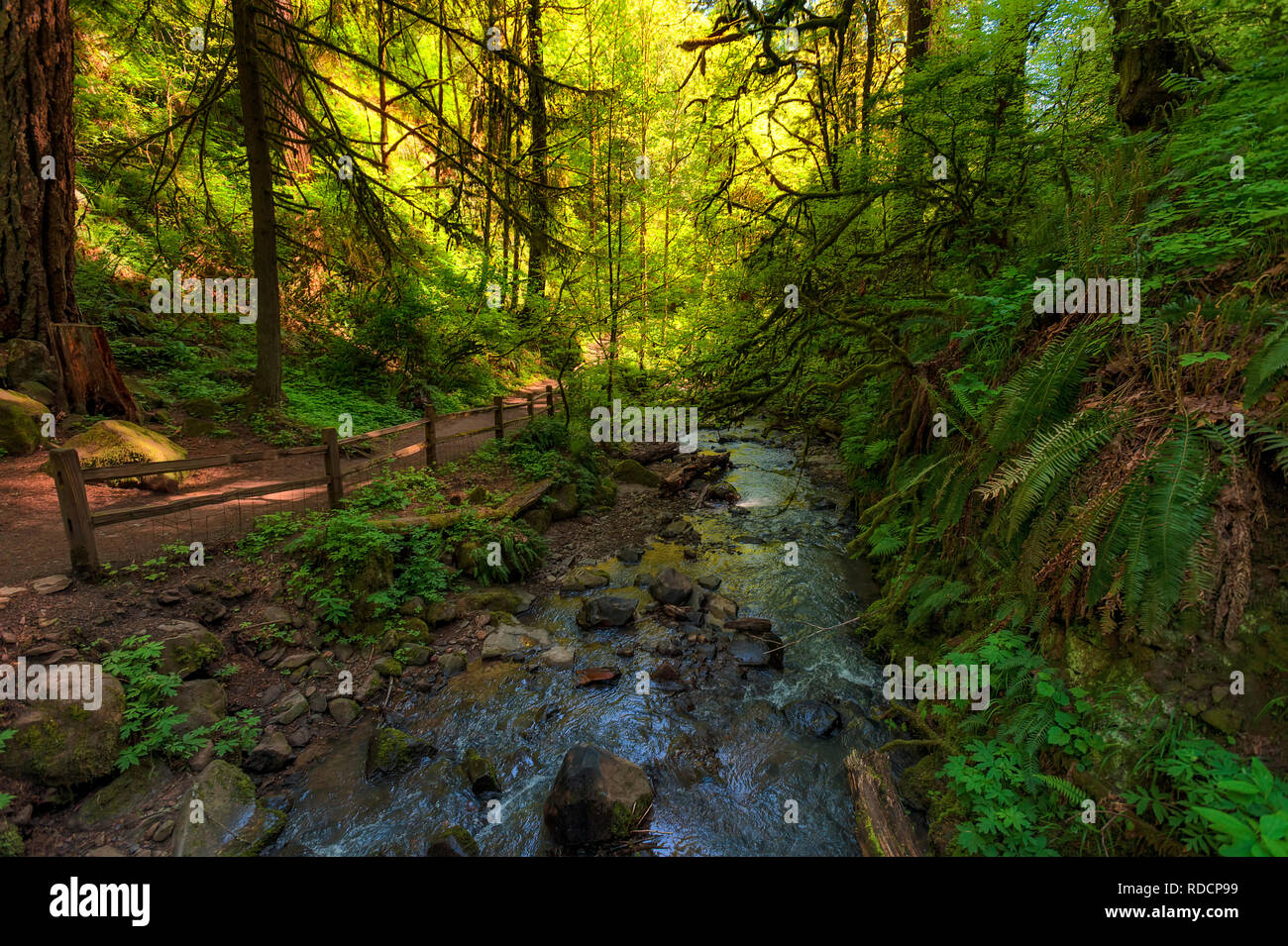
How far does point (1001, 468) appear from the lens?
3.37m

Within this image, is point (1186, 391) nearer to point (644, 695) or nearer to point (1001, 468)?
point (1001, 468)

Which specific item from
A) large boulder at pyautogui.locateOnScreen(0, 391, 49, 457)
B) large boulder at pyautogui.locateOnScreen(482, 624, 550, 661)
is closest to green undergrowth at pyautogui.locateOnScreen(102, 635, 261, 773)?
large boulder at pyautogui.locateOnScreen(482, 624, 550, 661)

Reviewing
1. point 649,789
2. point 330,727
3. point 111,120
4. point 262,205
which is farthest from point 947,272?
point 111,120

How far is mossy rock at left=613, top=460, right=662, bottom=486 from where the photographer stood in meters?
11.4

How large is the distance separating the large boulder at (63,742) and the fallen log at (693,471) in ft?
28.1

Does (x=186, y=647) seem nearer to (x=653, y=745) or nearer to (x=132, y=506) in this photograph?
(x=132, y=506)

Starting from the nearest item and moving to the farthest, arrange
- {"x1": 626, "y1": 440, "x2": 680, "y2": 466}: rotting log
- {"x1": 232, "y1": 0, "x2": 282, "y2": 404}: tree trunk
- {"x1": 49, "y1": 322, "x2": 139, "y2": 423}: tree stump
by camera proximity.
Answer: {"x1": 232, "y1": 0, "x2": 282, "y2": 404}: tree trunk → {"x1": 49, "y1": 322, "x2": 139, "y2": 423}: tree stump → {"x1": 626, "y1": 440, "x2": 680, "y2": 466}: rotting log

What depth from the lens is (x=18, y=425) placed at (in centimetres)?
659

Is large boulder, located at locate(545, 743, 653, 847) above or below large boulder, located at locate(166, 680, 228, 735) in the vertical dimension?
below

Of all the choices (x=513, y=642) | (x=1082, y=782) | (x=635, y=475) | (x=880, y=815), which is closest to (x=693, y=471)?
(x=635, y=475)

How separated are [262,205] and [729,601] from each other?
9.47 meters

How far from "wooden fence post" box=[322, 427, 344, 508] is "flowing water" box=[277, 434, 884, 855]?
2896mm

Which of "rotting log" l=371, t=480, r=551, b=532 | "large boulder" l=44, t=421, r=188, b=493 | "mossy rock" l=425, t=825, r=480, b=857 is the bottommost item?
"mossy rock" l=425, t=825, r=480, b=857

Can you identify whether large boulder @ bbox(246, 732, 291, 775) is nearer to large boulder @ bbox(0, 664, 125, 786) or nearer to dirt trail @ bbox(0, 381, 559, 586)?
large boulder @ bbox(0, 664, 125, 786)
